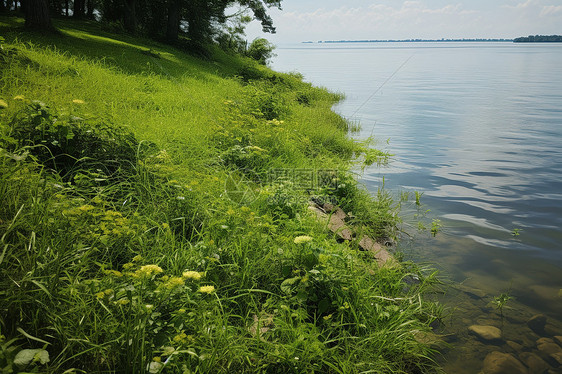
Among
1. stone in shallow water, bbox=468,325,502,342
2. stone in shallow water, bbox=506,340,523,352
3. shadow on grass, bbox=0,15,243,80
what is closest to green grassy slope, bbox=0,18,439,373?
stone in shallow water, bbox=468,325,502,342

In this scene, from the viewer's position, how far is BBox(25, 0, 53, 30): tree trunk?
12.6 metres

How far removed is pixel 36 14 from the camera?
12750mm

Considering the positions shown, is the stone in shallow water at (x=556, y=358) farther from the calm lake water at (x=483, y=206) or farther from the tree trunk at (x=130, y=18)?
the tree trunk at (x=130, y=18)

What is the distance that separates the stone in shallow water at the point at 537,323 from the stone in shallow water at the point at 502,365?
0.61 m

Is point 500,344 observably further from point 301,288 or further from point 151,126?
point 151,126

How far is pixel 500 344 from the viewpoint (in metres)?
3.44

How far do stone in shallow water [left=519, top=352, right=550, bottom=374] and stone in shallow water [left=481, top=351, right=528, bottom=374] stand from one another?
0.07m

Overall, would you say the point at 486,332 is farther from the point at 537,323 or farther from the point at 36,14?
the point at 36,14

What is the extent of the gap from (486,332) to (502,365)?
41 cm

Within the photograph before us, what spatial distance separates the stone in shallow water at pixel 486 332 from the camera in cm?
352

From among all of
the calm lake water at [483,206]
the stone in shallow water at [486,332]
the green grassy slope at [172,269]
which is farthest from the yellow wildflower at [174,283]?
the stone in shallow water at [486,332]

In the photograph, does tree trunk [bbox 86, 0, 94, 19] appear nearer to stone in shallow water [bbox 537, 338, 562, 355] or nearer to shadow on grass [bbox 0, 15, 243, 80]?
shadow on grass [bbox 0, 15, 243, 80]

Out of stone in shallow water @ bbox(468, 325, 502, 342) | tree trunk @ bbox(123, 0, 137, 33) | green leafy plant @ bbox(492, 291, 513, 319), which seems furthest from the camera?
tree trunk @ bbox(123, 0, 137, 33)

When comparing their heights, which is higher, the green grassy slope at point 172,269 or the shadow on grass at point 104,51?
Result: the shadow on grass at point 104,51
